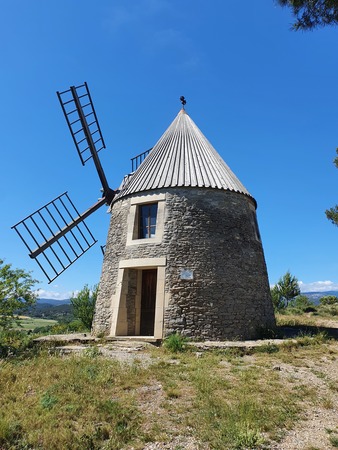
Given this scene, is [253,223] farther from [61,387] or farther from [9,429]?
[9,429]

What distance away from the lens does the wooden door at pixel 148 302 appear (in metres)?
12.2

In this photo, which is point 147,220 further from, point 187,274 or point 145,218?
point 187,274

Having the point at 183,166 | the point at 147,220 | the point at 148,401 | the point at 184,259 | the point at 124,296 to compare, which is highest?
the point at 183,166

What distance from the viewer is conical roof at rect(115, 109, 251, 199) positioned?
40.7 ft

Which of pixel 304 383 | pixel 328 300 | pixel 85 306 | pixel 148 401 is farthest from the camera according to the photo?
pixel 328 300

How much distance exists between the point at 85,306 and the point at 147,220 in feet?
32.6

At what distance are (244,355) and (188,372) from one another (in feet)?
8.02

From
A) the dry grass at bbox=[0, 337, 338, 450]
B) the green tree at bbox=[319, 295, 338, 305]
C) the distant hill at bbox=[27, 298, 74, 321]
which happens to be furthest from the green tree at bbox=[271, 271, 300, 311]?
the dry grass at bbox=[0, 337, 338, 450]

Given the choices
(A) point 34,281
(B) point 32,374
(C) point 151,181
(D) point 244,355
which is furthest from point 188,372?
(C) point 151,181

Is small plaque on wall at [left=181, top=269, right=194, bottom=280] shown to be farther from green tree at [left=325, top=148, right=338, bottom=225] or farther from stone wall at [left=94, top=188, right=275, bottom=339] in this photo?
green tree at [left=325, top=148, right=338, bottom=225]

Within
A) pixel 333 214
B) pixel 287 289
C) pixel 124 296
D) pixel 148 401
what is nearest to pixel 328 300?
pixel 287 289

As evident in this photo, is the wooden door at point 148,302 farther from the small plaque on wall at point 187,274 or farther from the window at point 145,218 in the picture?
the small plaque on wall at point 187,274

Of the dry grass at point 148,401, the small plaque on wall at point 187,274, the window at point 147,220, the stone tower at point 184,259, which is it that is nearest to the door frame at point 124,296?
the stone tower at point 184,259

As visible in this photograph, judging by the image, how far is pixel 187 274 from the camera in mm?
10898
